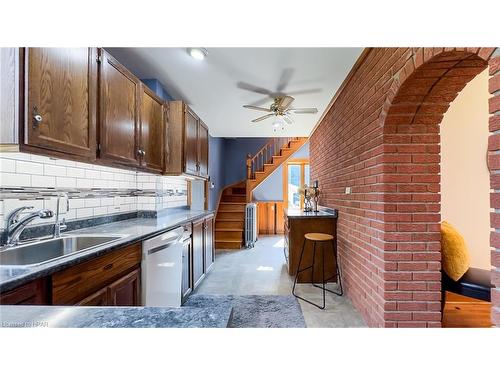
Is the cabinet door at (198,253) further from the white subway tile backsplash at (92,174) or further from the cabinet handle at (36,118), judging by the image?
the cabinet handle at (36,118)

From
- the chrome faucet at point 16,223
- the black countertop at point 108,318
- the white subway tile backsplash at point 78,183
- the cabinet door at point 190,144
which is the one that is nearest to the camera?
the black countertop at point 108,318

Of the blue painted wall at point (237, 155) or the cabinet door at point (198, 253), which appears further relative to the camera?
the blue painted wall at point (237, 155)

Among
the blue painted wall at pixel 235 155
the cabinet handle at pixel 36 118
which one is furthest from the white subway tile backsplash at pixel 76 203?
the blue painted wall at pixel 235 155

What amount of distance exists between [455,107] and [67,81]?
3.59m

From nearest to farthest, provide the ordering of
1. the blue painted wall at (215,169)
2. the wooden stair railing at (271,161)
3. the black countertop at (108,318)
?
the black countertop at (108,318) < the blue painted wall at (215,169) < the wooden stair railing at (271,161)

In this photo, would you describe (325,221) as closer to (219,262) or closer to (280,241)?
(219,262)

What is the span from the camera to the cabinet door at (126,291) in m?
1.45

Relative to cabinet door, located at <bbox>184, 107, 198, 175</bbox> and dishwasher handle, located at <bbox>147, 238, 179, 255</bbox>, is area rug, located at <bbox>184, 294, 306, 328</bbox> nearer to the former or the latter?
dishwasher handle, located at <bbox>147, 238, 179, 255</bbox>

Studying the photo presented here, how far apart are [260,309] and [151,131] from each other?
227 cm

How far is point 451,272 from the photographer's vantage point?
1836 millimetres

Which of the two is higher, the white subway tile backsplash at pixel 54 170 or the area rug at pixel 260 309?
the white subway tile backsplash at pixel 54 170

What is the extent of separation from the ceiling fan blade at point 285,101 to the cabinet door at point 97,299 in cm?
279

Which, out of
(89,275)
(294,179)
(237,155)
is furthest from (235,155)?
(89,275)

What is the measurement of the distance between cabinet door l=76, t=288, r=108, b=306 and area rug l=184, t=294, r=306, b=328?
1.09 metres
